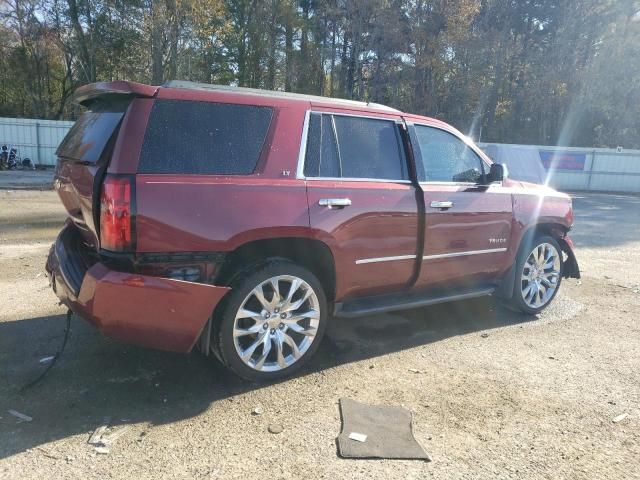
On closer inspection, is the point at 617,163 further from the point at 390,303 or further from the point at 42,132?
the point at 42,132

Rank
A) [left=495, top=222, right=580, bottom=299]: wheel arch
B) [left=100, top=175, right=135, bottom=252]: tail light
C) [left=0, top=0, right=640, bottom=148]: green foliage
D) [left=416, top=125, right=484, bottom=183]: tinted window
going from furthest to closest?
[left=0, top=0, right=640, bottom=148]: green foliage → [left=495, top=222, right=580, bottom=299]: wheel arch → [left=416, top=125, right=484, bottom=183]: tinted window → [left=100, top=175, right=135, bottom=252]: tail light

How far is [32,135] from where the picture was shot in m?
21.8

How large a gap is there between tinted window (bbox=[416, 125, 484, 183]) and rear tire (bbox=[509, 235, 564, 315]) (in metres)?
1.02

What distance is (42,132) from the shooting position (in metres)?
21.9

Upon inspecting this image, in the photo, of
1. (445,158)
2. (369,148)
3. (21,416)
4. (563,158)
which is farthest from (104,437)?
(563,158)

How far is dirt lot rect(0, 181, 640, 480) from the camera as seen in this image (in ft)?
8.68

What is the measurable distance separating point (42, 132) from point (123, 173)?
22.4 meters

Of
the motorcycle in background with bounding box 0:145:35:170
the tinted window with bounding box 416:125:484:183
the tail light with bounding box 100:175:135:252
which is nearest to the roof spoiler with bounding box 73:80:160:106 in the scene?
the tail light with bounding box 100:175:135:252

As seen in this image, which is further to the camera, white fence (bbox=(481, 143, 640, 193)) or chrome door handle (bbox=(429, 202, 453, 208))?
white fence (bbox=(481, 143, 640, 193))

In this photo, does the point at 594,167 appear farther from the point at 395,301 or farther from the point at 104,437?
the point at 104,437

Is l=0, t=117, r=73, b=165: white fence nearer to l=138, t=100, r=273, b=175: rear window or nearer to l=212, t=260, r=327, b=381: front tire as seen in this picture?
l=138, t=100, r=273, b=175: rear window

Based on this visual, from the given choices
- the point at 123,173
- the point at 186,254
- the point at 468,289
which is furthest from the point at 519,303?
the point at 123,173

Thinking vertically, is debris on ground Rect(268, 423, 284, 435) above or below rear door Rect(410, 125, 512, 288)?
below

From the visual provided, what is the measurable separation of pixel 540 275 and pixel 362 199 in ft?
8.54
